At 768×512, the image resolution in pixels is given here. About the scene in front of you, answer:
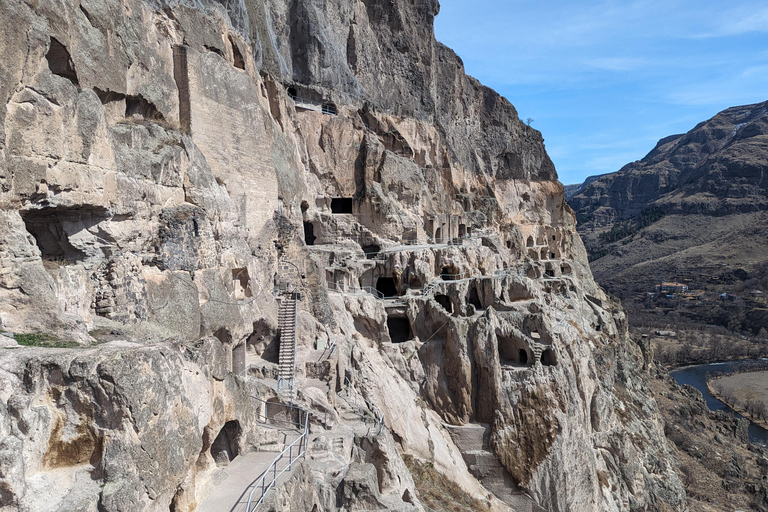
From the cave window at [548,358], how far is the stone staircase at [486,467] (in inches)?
182

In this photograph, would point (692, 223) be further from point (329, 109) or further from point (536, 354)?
point (536, 354)

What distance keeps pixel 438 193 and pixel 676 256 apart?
10053 cm

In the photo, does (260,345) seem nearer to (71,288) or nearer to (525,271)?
(71,288)

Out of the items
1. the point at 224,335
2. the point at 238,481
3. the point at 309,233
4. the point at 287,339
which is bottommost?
the point at 238,481

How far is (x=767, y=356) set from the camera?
73562mm

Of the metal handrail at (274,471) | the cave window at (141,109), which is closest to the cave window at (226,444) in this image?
the metal handrail at (274,471)

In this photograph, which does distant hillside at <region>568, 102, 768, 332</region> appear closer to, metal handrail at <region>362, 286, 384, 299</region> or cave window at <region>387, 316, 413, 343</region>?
cave window at <region>387, 316, 413, 343</region>

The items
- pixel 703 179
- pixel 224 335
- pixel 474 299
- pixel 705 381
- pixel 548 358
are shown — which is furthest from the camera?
pixel 703 179

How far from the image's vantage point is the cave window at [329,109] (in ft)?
118

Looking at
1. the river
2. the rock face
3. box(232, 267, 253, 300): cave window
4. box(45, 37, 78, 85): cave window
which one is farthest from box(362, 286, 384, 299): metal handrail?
the river

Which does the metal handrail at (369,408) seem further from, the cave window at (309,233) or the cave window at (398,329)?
the cave window at (309,233)

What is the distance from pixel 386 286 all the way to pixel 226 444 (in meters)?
19.8

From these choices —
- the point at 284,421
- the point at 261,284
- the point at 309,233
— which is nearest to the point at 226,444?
the point at 284,421

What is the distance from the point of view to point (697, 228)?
13275 cm
